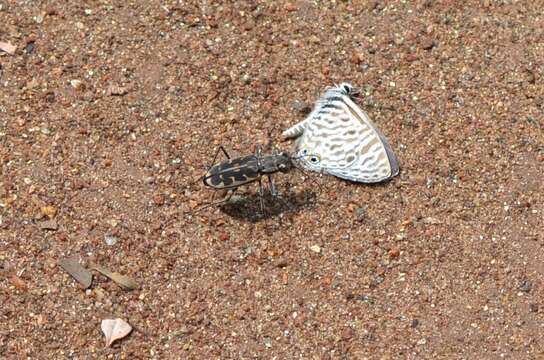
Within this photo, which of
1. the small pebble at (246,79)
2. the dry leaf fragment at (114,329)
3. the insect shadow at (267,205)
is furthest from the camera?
the small pebble at (246,79)

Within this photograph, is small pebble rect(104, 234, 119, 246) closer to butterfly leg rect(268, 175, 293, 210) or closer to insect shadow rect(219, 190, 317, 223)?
insect shadow rect(219, 190, 317, 223)

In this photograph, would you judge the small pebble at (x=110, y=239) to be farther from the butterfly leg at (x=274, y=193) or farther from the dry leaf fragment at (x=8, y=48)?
the dry leaf fragment at (x=8, y=48)

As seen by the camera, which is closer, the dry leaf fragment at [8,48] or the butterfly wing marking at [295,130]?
the butterfly wing marking at [295,130]

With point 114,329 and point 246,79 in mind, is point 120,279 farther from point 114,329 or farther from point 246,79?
point 246,79

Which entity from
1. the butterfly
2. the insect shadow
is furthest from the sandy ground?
the butterfly

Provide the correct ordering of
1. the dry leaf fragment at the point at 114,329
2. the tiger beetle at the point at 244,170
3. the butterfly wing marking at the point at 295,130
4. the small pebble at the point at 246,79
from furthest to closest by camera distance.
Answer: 1. the small pebble at the point at 246,79
2. the butterfly wing marking at the point at 295,130
3. the tiger beetle at the point at 244,170
4. the dry leaf fragment at the point at 114,329

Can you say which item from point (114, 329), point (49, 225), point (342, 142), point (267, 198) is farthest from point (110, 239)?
point (342, 142)

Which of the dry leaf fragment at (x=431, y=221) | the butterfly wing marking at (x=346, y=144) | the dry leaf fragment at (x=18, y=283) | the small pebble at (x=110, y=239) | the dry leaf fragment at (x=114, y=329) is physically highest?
the butterfly wing marking at (x=346, y=144)

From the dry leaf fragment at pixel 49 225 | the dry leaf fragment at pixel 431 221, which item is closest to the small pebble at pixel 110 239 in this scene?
the dry leaf fragment at pixel 49 225
